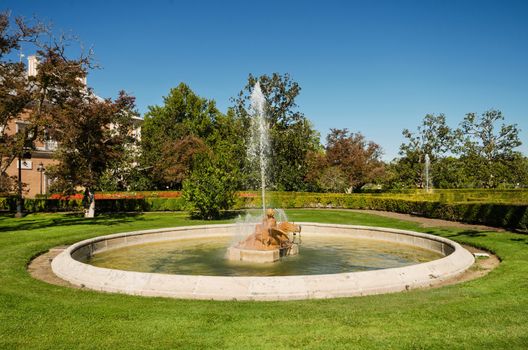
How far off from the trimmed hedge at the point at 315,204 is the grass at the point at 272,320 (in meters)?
15.1

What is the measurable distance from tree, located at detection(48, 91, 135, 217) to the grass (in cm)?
1799

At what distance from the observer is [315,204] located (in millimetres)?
37125

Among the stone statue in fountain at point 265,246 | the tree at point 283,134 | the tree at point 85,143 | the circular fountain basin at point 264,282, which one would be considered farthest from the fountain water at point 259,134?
the circular fountain basin at point 264,282

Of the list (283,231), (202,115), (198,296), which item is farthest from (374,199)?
(202,115)

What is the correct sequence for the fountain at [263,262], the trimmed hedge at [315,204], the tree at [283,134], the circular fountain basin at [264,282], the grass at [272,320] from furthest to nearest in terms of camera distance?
the tree at [283,134], the trimmed hedge at [315,204], the fountain at [263,262], the circular fountain basin at [264,282], the grass at [272,320]

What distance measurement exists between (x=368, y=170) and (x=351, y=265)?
40966 mm

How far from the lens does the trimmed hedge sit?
Answer: 2373cm

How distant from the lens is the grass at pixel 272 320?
19.4ft

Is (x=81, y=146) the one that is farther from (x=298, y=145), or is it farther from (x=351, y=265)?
(x=298, y=145)

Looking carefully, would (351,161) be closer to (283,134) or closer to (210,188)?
(283,134)

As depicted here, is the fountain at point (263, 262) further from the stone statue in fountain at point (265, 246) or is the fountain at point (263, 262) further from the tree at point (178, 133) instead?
the tree at point (178, 133)

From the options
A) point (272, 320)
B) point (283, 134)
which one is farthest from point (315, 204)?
point (272, 320)

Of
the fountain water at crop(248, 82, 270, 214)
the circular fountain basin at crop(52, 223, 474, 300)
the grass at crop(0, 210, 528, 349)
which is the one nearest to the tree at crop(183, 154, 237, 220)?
the circular fountain basin at crop(52, 223, 474, 300)

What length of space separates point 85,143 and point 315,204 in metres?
19.5
